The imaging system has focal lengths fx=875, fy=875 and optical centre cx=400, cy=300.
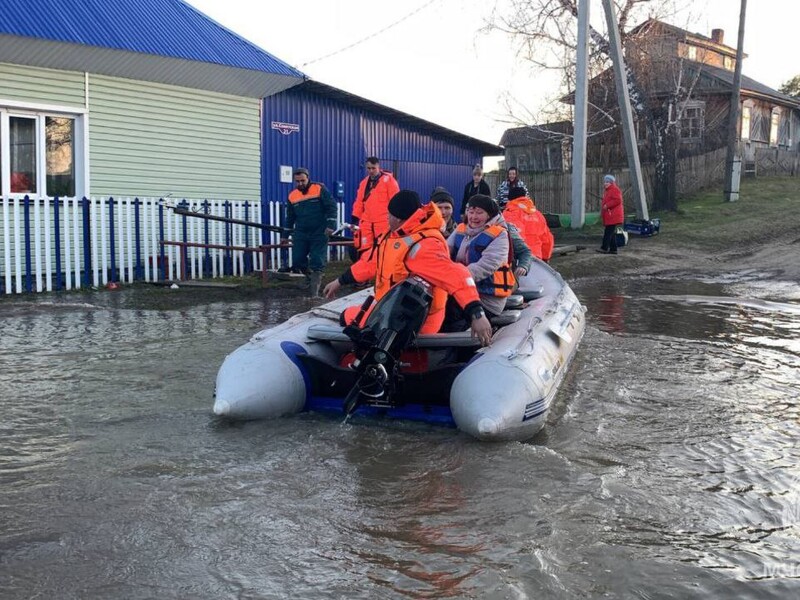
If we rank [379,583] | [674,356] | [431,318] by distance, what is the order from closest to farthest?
[379,583], [431,318], [674,356]

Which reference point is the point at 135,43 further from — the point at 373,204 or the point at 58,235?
the point at 373,204

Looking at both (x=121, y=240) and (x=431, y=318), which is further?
(x=121, y=240)

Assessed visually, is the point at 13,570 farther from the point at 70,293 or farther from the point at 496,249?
the point at 70,293

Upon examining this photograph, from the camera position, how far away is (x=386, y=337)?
19.3 ft

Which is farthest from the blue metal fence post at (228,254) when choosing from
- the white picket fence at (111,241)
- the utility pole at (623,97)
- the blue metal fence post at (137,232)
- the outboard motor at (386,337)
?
the utility pole at (623,97)

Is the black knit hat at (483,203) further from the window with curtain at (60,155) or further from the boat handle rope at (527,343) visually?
the window with curtain at (60,155)

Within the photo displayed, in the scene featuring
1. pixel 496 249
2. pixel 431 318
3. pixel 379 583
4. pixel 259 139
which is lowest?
pixel 379 583

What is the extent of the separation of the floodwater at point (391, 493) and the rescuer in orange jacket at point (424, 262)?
2.90ft

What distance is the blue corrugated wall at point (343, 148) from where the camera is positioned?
54.7 feet

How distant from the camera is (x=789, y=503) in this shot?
15.3 ft

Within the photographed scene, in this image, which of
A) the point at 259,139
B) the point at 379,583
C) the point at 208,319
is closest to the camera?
the point at 379,583

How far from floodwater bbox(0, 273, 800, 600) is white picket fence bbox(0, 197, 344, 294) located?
4.34 meters

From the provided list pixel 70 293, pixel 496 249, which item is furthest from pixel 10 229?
pixel 496 249

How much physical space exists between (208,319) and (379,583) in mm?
7140
